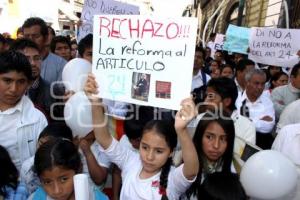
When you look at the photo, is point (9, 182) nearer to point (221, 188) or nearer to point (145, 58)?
point (145, 58)

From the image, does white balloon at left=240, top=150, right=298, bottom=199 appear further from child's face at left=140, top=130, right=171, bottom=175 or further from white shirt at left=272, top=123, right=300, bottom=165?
child's face at left=140, top=130, right=171, bottom=175

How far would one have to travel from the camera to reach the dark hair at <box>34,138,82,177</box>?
1913 mm

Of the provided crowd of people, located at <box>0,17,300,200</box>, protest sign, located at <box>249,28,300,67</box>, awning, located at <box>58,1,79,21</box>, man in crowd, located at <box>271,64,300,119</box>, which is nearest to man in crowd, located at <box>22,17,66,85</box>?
crowd of people, located at <box>0,17,300,200</box>

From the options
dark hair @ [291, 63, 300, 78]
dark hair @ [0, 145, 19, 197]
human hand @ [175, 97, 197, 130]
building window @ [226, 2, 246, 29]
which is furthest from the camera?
building window @ [226, 2, 246, 29]

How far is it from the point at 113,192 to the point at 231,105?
1217 mm

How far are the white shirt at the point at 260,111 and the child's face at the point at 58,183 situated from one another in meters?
2.23

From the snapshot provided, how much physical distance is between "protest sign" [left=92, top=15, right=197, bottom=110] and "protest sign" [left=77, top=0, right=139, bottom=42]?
1.86 metres

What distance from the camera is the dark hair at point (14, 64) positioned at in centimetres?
226

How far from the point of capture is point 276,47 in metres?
5.27

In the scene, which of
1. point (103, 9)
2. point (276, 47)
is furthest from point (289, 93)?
point (103, 9)

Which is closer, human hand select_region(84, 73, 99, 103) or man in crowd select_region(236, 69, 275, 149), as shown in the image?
human hand select_region(84, 73, 99, 103)

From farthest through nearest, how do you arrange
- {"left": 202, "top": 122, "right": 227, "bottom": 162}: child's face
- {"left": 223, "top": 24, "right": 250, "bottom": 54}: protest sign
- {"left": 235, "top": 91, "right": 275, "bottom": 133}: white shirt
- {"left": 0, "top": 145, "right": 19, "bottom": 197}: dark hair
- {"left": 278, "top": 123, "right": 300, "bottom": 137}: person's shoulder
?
{"left": 223, "top": 24, "right": 250, "bottom": 54}: protest sign, {"left": 235, "top": 91, "right": 275, "bottom": 133}: white shirt, {"left": 278, "top": 123, "right": 300, "bottom": 137}: person's shoulder, {"left": 202, "top": 122, "right": 227, "bottom": 162}: child's face, {"left": 0, "top": 145, "right": 19, "bottom": 197}: dark hair

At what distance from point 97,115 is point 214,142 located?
699mm

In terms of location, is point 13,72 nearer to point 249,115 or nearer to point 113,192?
point 113,192
